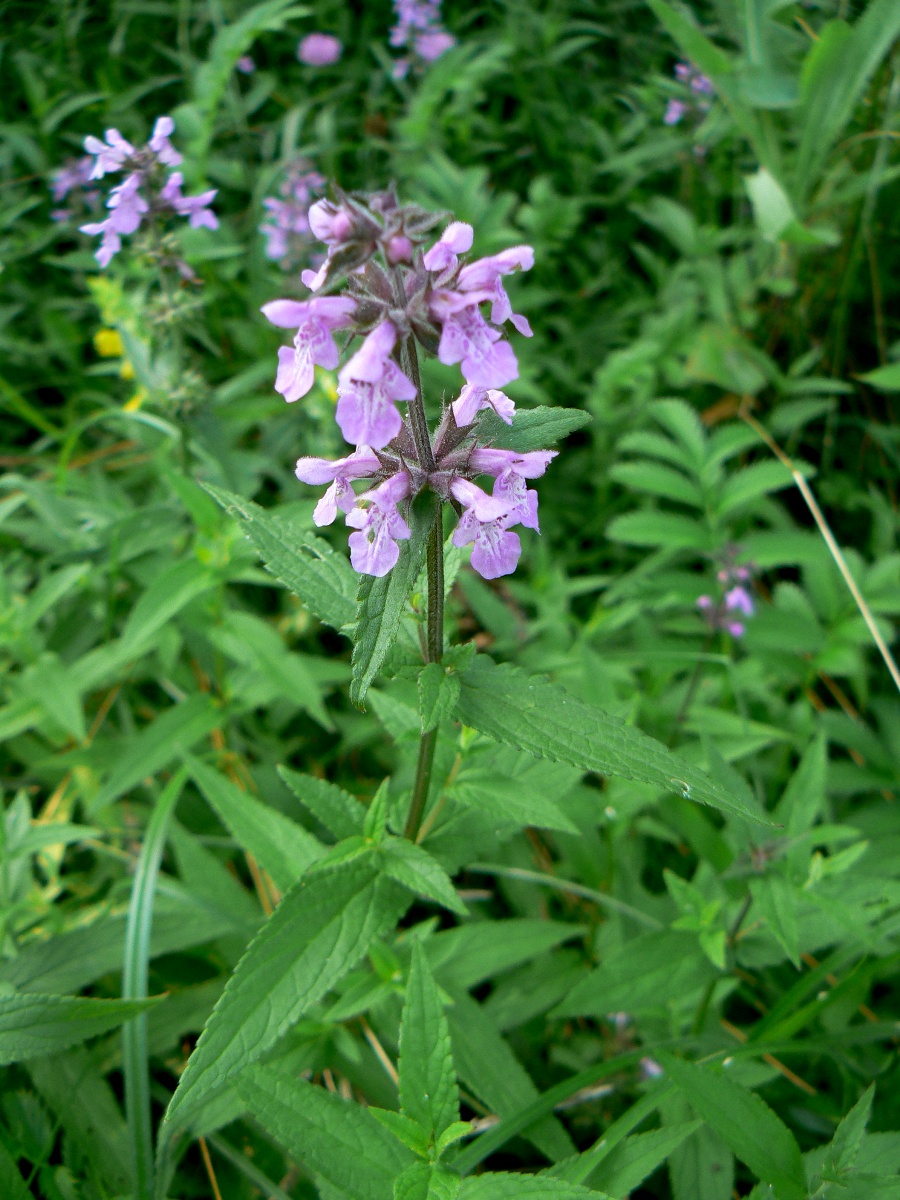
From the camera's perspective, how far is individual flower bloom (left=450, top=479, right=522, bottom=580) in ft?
5.19

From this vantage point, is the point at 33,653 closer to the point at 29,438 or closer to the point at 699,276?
the point at 29,438

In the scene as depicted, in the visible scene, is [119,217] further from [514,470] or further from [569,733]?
[569,733]

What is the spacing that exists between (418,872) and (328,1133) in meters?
0.61

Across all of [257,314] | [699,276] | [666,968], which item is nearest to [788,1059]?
[666,968]

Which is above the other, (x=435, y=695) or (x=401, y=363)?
(x=401, y=363)

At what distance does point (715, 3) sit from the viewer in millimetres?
4727

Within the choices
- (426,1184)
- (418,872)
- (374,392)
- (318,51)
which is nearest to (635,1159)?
(426,1184)

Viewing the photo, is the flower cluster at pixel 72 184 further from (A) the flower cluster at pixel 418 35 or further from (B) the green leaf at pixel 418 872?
(B) the green leaf at pixel 418 872

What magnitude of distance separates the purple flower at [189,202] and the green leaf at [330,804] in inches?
88.1

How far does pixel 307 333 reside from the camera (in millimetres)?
1503

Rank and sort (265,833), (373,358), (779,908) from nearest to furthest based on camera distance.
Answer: (373,358), (779,908), (265,833)

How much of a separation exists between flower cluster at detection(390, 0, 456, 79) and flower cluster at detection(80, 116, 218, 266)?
3.04m

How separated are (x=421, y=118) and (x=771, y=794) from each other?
4.15 meters

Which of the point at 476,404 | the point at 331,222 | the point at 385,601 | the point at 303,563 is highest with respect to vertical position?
the point at 331,222
